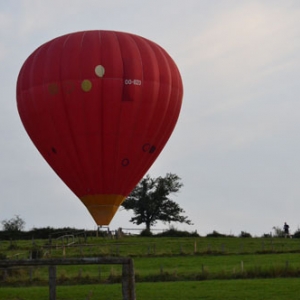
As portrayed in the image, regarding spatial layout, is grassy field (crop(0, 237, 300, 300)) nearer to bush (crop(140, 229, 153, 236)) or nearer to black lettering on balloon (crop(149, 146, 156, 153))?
black lettering on balloon (crop(149, 146, 156, 153))

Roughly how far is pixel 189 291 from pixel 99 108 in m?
12.1

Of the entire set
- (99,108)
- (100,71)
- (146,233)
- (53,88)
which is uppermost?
(100,71)

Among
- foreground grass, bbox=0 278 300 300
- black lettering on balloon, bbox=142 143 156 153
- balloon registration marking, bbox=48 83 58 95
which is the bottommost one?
foreground grass, bbox=0 278 300 300

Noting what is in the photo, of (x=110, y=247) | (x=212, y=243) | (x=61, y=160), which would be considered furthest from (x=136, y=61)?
(x=212, y=243)

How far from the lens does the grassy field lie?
3297 centimetres

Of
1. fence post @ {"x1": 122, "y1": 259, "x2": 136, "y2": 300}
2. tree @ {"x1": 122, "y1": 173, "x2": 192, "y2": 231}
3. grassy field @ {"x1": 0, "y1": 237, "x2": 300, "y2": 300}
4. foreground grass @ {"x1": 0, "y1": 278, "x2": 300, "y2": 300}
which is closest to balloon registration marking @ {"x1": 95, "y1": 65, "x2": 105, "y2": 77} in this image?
grassy field @ {"x1": 0, "y1": 237, "x2": 300, "y2": 300}

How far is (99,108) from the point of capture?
41812 mm

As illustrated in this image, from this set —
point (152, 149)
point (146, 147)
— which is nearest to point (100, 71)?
point (146, 147)

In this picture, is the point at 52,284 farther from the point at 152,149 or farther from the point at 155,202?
the point at 155,202

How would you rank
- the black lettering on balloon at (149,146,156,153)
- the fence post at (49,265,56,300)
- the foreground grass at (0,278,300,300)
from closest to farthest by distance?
1. the fence post at (49,265,56,300)
2. the foreground grass at (0,278,300,300)
3. the black lettering on balloon at (149,146,156,153)

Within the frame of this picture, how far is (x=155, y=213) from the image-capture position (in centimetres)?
11681

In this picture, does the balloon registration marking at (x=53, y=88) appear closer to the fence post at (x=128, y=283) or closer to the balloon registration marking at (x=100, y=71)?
the balloon registration marking at (x=100, y=71)

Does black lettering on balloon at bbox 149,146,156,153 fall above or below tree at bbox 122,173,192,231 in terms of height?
below

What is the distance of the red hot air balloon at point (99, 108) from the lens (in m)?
41.8
